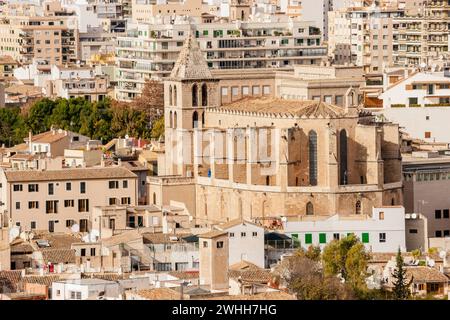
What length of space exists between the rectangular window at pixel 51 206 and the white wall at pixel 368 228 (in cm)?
882

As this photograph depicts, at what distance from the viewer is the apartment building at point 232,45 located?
9631 cm

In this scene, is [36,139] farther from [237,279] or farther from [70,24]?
[70,24]

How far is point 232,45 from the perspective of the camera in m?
96.8

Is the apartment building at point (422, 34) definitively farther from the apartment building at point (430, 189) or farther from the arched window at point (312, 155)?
the arched window at point (312, 155)

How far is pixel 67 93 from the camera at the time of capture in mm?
103812

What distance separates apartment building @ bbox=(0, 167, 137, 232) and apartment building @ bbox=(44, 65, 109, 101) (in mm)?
44076

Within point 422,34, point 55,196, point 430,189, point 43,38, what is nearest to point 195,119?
point 55,196

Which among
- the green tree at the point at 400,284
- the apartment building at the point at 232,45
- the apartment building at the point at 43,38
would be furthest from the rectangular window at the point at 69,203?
the apartment building at the point at 43,38

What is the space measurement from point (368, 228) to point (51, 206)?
10781mm

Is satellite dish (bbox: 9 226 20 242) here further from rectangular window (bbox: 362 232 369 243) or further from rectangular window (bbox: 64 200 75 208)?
A: rectangular window (bbox: 362 232 369 243)

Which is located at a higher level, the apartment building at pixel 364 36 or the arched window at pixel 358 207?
the apartment building at pixel 364 36

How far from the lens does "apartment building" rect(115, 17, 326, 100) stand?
96.3 meters

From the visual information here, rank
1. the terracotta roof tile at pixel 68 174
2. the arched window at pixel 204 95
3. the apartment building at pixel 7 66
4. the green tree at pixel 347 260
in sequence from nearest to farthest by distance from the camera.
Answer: the green tree at pixel 347 260
the terracotta roof tile at pixel 68 174
the arched window at pixel 204 95
the apartment building at pixel 7 66

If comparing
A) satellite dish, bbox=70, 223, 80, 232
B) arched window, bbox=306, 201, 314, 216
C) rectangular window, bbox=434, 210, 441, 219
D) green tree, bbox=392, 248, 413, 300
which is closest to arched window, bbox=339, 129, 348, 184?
arched window, bbox=306, 201, 314, 216
